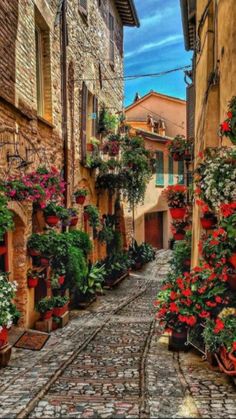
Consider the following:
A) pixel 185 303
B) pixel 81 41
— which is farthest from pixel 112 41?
pixel 185 303

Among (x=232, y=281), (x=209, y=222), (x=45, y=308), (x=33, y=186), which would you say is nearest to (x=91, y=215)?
(x=45, y=308)

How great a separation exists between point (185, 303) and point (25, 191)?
9.98 feet

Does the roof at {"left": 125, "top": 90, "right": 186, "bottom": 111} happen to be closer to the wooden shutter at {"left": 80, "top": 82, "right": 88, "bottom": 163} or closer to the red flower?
the wooden shutter at {"left": 80, "top": 82, "right": 88, "bottom": 163}

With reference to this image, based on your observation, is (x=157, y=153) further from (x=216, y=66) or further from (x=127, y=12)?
(x=216, y=66)

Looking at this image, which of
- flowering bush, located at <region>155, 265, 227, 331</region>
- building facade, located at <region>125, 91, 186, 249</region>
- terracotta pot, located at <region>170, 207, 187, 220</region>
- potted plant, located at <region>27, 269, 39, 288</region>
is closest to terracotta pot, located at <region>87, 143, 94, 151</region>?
terracotta pot, located at <region>170, 207, 187, 220</region>

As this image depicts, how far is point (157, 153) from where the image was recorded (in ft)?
78.6

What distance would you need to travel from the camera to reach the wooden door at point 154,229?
946 inches

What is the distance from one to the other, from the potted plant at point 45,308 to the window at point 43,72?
416 cm

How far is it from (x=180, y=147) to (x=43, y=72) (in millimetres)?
4033

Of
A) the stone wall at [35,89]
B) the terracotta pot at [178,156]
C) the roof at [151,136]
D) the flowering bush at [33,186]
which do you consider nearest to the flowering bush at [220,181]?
the flowering bush at [33,186]

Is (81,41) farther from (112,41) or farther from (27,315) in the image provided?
(27,315)

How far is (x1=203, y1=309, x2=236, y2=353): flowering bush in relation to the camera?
15.7 ft

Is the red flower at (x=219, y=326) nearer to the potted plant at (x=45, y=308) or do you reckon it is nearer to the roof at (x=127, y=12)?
the potted plant at (x=45, y=308)

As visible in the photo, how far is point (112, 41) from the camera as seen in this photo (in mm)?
17328
